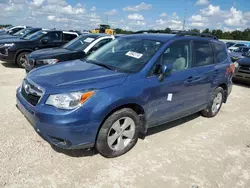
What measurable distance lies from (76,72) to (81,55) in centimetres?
388

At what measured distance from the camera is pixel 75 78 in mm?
3129

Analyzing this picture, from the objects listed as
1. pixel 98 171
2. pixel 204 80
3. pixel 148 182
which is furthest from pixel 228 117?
pixel 98 171

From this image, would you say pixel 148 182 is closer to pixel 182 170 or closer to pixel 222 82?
pixel 182 170

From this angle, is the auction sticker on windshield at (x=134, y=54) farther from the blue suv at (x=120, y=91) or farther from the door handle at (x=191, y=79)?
the door handle at (x=191, y=79)

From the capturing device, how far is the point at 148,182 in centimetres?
286

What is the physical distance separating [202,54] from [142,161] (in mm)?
2485

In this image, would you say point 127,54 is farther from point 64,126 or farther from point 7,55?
point 7,55

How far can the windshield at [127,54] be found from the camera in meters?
3.55

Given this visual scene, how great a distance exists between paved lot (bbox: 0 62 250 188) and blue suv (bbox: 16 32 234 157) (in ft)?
1.05

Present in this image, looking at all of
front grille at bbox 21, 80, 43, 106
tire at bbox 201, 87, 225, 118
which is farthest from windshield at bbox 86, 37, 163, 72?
tire at bbox 201, 87, 225, 118

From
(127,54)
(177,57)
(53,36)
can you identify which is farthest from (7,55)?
(177,57)

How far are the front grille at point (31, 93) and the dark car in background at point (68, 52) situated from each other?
11.1 feet

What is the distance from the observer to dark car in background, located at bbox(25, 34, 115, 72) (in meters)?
6.64

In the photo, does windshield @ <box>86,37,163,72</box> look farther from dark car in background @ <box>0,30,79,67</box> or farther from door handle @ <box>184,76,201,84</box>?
dark car in background @ <box>0,30,79,67</box>
